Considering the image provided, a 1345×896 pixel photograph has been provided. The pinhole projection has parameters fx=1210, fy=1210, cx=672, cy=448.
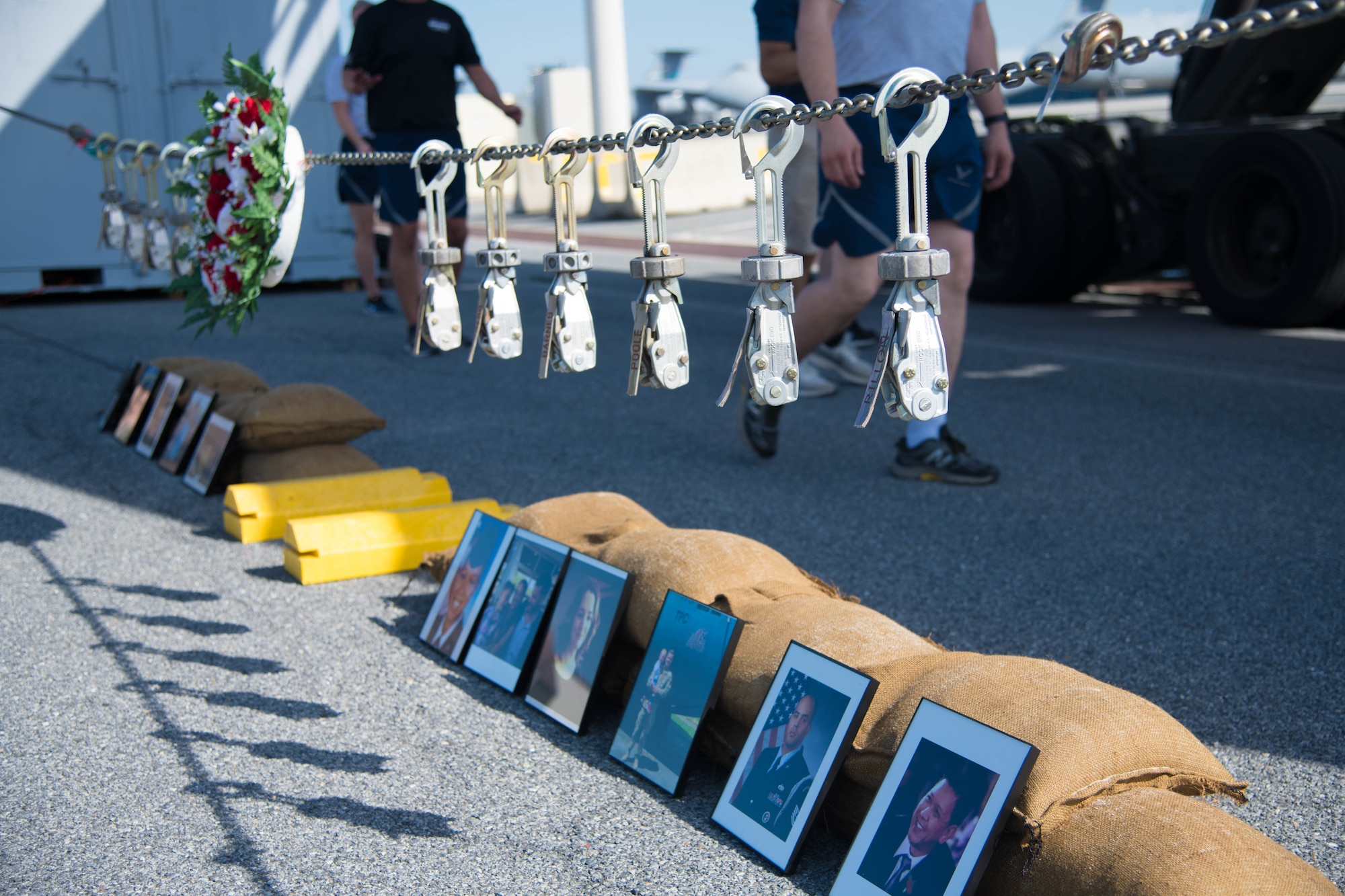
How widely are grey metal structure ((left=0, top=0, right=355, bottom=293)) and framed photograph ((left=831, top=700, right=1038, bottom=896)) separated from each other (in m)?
7.09

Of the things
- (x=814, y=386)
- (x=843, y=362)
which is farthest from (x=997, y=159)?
(x=843, y=362)

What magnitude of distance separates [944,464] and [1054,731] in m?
2.12

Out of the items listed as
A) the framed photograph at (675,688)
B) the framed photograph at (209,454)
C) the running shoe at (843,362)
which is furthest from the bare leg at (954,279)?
the framed photograph at (209,454)

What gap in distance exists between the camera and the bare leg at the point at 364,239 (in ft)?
22.5

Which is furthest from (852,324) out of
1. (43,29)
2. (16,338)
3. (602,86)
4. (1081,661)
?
(602,86)

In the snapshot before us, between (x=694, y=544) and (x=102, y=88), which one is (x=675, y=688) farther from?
(x=102, y=88)

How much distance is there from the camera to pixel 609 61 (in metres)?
18.2

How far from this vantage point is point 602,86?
18484 millimetres

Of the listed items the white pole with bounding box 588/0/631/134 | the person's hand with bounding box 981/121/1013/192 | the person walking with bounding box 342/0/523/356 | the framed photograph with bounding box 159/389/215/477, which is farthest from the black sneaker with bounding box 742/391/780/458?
the white pole with bounding box 588/0/631/134

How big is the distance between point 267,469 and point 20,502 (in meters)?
0.74

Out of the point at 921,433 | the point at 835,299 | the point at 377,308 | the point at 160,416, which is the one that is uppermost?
the point at 835,299

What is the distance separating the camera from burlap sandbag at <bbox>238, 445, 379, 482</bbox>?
3.38 meters

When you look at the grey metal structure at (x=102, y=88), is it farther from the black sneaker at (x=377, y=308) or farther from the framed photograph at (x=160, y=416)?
the framed photograph at (x=160, y=416)

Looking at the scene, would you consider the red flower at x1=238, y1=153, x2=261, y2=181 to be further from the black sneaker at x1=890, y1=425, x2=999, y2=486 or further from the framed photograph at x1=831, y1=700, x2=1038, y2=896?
Answer: the black sneaker at x1=890, y1=425, x2=999, y2=486
